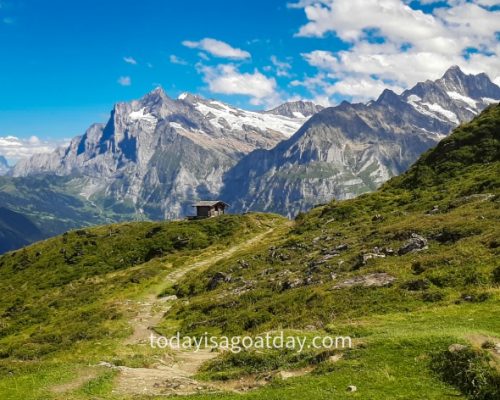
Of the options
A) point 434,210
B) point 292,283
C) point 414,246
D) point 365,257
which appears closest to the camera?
point 414,246

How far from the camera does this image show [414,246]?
134 ft

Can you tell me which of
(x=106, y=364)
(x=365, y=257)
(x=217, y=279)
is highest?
(x=365, y=257)

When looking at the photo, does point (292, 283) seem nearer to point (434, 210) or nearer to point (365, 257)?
point (365, 257)

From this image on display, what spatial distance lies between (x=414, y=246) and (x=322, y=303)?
1175cm

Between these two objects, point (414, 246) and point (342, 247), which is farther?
point (342, 247)

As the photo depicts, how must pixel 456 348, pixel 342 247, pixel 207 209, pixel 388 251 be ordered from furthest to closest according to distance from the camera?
pixel 207 209 < pixel 342 247 < pixel 388 251 < pixel 456 348

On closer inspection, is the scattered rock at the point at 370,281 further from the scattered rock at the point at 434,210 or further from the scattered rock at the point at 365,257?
the scattered rock at the point at 434,210

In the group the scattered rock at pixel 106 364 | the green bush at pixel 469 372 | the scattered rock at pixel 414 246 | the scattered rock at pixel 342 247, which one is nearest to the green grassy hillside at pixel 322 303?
the green bush at pixel 469 372

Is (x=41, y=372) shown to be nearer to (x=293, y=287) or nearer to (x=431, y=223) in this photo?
(x=293, y=287)

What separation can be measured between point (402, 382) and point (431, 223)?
1140 inches

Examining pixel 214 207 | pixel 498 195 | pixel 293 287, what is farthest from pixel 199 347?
pixel 214 207

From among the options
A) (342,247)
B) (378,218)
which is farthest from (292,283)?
(378,218)

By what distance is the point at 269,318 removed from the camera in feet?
118

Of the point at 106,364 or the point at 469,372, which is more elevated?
the point at 469,372
